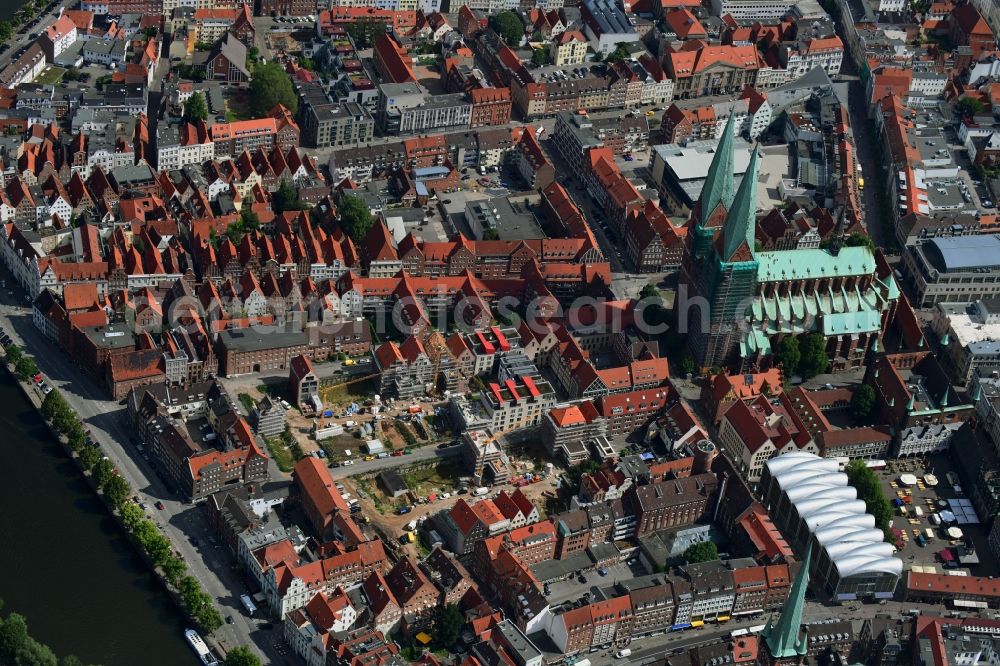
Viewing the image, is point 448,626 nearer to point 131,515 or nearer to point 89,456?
point 131,515

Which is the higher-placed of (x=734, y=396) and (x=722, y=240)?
(x=722, y=240)

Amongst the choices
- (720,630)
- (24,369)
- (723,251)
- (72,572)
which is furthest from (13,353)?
(720,630)

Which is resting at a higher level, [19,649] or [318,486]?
[318,486]

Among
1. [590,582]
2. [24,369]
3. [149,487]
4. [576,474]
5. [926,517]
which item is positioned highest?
[24,369]

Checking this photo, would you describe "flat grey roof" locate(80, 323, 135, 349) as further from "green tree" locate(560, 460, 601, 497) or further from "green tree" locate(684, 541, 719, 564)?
"green tree" locate(684, 541, 719, 564)

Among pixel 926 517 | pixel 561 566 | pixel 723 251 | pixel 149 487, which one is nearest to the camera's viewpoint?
pixel 561 566

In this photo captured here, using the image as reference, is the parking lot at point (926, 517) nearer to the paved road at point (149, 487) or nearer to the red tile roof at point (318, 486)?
the red tile roof at point (318, 486)

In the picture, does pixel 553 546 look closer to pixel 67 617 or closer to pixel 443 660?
pixel 443 660

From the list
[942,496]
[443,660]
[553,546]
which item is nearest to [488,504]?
[553,546]
